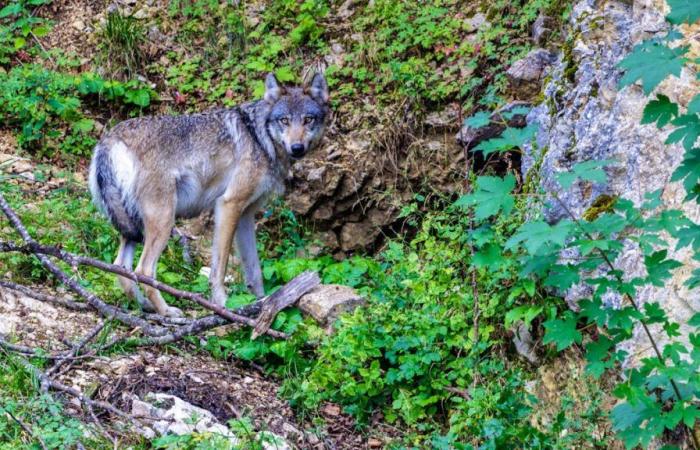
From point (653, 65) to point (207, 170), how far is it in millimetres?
5107

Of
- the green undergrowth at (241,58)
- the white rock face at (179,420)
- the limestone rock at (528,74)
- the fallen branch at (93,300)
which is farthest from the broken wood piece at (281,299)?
the limestone rock at (528,74)

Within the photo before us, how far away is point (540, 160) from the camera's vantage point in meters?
5.95

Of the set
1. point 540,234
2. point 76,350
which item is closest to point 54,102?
point 76,350

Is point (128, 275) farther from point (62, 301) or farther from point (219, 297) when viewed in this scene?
point (219, 297)

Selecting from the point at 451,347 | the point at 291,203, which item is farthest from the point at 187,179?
the point at 451,347

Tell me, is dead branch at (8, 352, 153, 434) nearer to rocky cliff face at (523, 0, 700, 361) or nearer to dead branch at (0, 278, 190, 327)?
dead branch at (0, 278, 190, 327)

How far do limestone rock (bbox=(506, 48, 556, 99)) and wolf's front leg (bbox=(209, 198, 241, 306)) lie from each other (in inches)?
117

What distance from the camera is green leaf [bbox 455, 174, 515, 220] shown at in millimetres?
3193

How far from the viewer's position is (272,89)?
7766mm

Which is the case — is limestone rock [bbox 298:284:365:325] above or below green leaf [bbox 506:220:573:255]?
below

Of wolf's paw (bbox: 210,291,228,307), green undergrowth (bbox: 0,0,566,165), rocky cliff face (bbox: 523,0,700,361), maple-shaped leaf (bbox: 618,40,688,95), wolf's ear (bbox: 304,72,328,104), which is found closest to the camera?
maple-shaped leaf (bbox: 618,40,688,95)

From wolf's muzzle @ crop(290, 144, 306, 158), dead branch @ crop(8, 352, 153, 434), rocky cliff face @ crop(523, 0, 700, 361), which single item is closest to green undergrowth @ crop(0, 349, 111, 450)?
dead branch @ crop(8, 352, 153, 434)

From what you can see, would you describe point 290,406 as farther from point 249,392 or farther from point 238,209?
point 238,209

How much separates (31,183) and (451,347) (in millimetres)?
5375
